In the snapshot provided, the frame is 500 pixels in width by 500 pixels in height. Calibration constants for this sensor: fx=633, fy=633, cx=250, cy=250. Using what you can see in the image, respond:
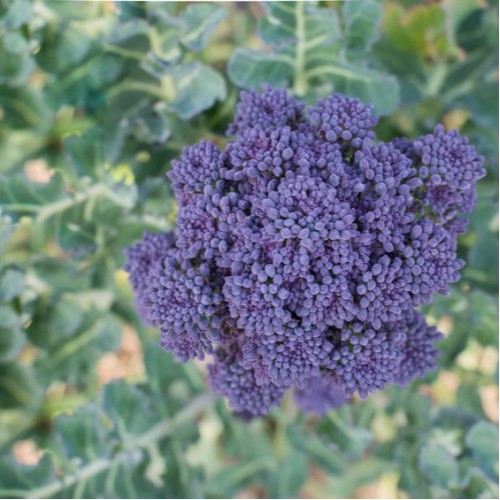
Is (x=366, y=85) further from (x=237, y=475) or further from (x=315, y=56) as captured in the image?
(x=237, y=475)

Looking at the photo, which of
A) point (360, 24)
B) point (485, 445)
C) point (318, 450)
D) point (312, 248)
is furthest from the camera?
point (318, 450)

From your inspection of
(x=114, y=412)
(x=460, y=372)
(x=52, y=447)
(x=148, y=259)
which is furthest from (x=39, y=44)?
(x=460, y=372)

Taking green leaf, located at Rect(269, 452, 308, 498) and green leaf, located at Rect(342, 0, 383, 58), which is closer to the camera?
green leaf, located at Rect(342, 0, 383, 58)

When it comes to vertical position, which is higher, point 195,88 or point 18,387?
point 195,88

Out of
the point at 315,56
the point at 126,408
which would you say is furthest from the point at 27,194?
the point at 315,56

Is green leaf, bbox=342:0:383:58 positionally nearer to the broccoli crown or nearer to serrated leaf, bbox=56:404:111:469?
the broccoli crown

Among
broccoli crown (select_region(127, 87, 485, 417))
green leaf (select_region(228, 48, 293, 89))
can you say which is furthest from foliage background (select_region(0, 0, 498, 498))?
broccoli crown (select_region(127, 87, 485, 417))

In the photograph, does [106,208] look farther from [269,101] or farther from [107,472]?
[107,472]
